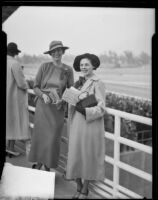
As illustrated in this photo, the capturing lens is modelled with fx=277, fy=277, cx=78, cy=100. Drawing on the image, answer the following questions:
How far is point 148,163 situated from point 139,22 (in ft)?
2.90

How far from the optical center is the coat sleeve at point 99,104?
1.73 meters

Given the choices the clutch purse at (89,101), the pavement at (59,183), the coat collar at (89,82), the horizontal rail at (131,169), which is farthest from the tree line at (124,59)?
the pavement at (59,183)

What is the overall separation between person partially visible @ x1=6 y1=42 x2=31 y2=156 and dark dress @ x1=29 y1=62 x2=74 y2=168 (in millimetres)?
77

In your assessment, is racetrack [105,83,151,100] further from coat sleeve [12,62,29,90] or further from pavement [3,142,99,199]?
pavement [3,142,99,199]

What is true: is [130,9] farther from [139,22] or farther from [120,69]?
[120,69]

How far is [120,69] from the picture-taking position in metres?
1.73

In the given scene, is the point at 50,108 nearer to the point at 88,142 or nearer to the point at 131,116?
the point at 88,142

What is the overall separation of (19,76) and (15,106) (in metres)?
0.20

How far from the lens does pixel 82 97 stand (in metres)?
1.75


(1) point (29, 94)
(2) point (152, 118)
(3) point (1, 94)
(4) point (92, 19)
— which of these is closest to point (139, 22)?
(4) point (92, 19)

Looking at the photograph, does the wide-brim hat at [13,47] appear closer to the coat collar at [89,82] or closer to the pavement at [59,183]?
the coat collar at [89,82]

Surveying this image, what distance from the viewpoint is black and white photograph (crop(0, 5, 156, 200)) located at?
172 centimetres

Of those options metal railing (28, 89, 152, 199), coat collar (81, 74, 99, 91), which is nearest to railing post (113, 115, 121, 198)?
metal railing (28, 89, 152, 199)

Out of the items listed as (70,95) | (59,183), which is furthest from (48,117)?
(59,183)
